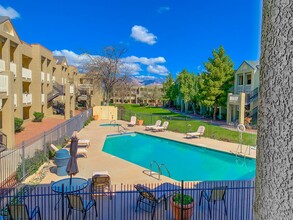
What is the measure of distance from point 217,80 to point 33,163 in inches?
1021

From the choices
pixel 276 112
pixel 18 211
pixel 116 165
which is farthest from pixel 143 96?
pixel 276 112

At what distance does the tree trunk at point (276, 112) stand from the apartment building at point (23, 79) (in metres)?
15.3

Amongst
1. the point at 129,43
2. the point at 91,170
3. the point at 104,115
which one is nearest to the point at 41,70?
the point at 104,115

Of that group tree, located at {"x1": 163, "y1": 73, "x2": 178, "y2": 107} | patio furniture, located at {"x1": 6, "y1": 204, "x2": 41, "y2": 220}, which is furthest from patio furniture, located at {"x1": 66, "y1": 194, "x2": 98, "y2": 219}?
tree, located at {"x1": 163, "y1": 73, "x2": 178, "y2": 107}

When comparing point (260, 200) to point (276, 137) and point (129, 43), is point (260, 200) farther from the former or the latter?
point (129, 43)

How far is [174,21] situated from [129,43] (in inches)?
366

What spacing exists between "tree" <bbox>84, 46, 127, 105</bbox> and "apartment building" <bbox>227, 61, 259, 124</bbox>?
22114mm

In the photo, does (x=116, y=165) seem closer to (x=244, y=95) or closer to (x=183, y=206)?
(x=183, y=206)

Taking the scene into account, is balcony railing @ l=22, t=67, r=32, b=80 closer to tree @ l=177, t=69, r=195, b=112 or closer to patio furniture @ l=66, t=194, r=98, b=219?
patio furniture @ l=66, t=194, r=98, b=219

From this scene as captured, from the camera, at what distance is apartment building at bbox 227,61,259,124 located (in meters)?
25.5

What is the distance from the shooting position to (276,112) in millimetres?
1168

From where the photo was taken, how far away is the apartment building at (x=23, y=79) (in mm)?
14633

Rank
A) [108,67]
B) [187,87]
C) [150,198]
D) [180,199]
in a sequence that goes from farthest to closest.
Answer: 1. [108,67]
2. [187,87]
3. [150,198]
4. [180,199]

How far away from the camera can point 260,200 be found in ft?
4.19
